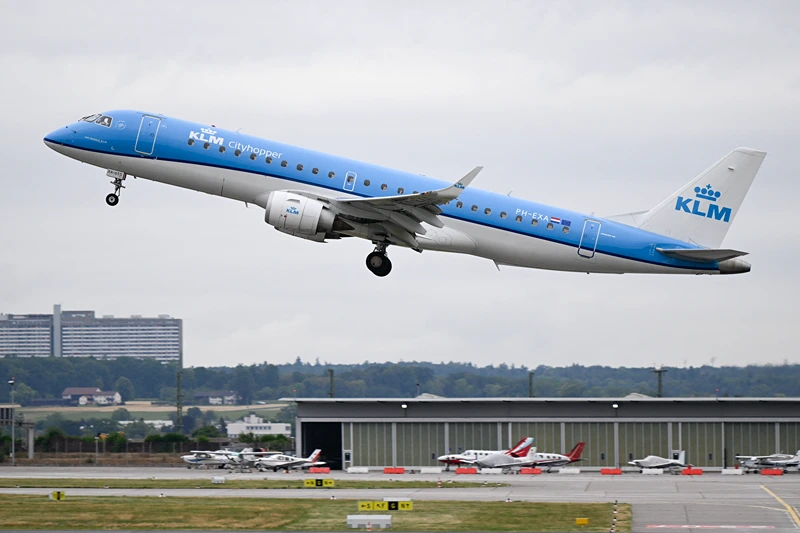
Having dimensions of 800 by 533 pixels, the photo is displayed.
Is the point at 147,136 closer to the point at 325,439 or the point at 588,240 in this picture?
the point at 588,240

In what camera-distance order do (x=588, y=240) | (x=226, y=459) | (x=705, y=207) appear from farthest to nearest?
(x=226, y=459) → (x=705, y=207) → (x=588, y=240)

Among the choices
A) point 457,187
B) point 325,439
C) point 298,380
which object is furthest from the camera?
point 298,380

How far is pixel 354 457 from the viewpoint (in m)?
90.8

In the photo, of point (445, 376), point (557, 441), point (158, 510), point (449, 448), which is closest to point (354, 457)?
point (449, 448)

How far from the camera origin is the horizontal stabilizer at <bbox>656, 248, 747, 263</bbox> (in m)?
50.8

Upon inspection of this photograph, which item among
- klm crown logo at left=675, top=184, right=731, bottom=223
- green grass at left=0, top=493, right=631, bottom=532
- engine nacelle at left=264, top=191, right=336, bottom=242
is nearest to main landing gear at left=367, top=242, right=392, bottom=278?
engine nacelle at left=264, top=191, right=336, bottom=242

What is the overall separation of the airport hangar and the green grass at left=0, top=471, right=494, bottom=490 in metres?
20.3

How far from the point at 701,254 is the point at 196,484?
33.0 m

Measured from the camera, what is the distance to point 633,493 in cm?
6047

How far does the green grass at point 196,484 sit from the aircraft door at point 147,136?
2226 cm

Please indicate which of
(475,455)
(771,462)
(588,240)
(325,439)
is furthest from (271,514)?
(325,439)

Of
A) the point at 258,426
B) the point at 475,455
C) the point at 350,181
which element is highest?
the point at 350,181

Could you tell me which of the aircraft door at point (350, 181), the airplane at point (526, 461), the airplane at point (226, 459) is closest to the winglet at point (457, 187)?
the aircraft door at point (350, 181)

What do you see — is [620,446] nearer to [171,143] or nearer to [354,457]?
[354,457]
